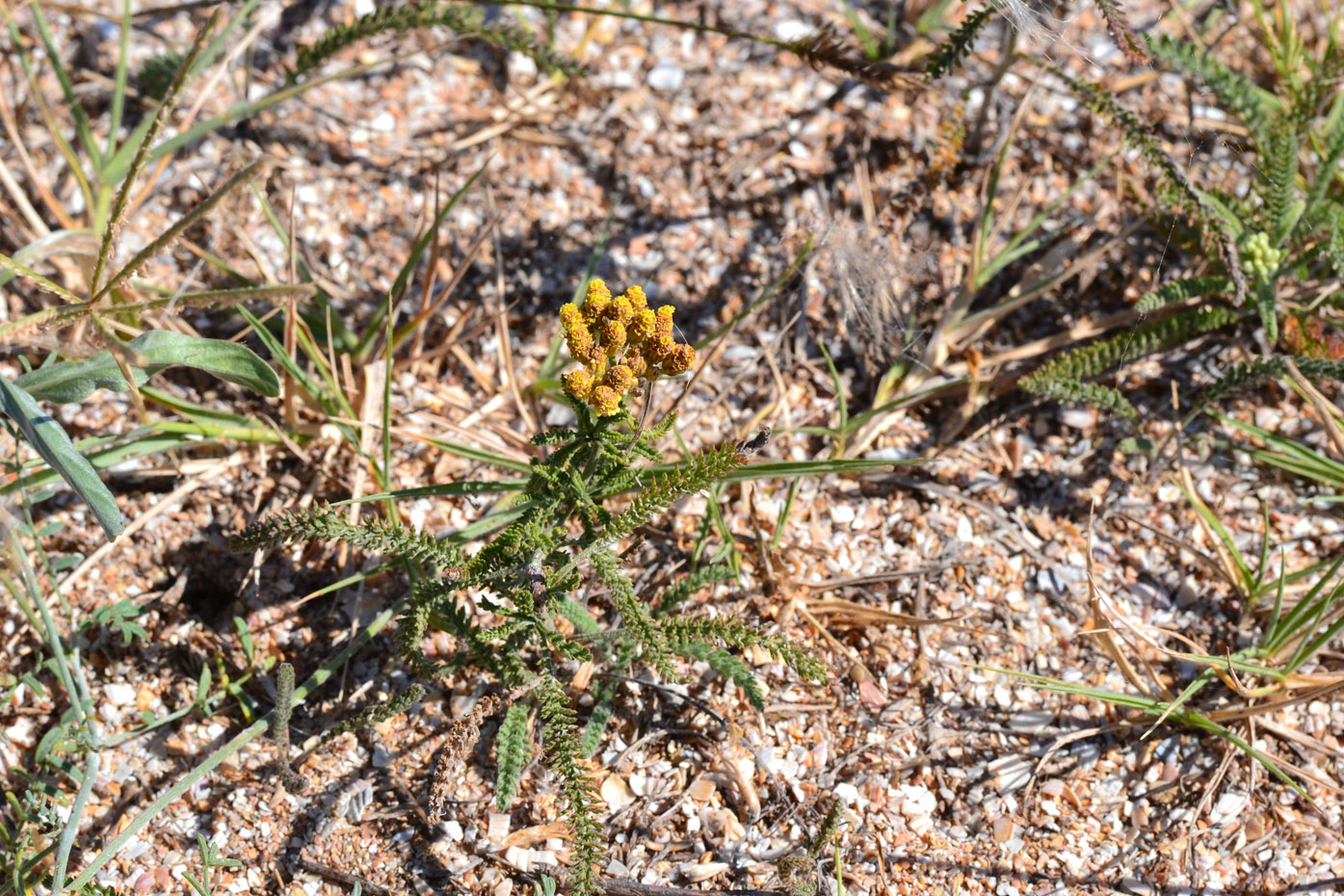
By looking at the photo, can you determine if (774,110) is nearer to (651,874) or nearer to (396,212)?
(396,212)

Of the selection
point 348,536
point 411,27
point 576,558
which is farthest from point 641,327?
point 411,27

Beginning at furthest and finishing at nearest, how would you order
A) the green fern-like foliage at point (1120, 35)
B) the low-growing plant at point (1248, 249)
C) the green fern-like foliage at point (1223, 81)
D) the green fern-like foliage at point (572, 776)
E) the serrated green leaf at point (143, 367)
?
the green fern-like foliage at point (1223, 81) < the low-growing plant at point (1248, 249) < the green fern-like foliage at point (1120, 35) < the serrated green leaf at point (143, 367) < the green fern-like foliage at point (572, 776)

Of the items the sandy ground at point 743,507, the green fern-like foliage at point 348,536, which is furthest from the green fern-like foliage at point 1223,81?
the green fern-like foliage at point 348,536

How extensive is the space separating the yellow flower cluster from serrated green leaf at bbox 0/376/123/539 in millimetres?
817

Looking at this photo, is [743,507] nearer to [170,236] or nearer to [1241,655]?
[1241,655]

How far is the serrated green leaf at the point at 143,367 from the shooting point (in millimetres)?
1755

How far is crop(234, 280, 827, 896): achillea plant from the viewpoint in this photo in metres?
1.55

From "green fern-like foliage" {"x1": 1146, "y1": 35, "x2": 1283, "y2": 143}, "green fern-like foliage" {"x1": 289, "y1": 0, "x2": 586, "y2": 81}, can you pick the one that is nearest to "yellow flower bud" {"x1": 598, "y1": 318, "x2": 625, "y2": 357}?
"green fern-like foliage" {"x1": 289, "y1": 0, "x2": 586, "y2": 81}

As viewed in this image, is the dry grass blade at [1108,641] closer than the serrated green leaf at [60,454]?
No

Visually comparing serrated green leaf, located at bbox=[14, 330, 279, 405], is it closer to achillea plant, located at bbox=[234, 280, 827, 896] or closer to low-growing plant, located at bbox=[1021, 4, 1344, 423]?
achillea plant, located at bbox=[234, 280, 827, 896]

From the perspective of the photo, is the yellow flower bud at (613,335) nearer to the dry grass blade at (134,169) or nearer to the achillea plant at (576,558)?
the achillea plant at (576,558)

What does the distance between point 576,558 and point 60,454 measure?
857 millimetres

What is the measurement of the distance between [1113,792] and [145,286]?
91.9 inches

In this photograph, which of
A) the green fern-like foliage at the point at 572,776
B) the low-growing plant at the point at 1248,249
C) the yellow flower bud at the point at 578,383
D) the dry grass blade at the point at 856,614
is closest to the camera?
the yellow flower bud at the point at 578,383
